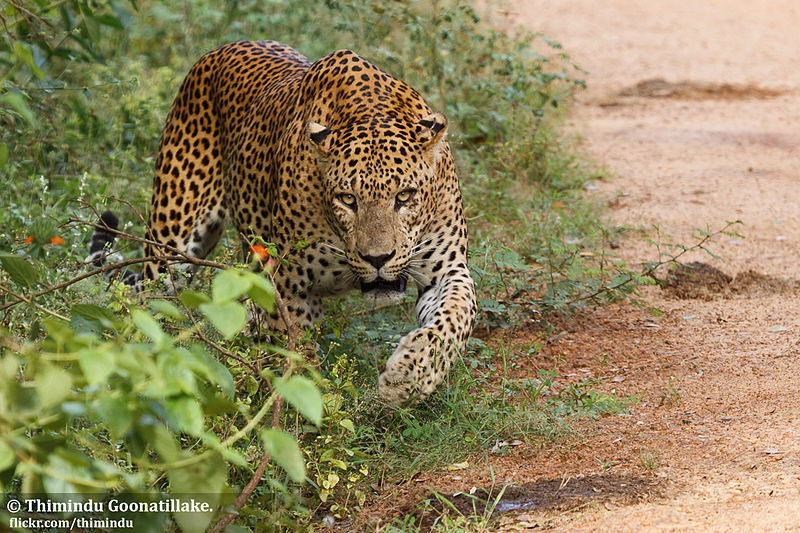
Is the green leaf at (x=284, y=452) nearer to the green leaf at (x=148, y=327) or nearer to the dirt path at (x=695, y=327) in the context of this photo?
the green leaf at (x=148, y=327)

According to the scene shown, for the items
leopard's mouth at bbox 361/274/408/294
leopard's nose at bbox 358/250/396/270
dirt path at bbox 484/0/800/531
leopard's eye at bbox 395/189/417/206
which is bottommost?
dirt path at bbox 484/0/800/531

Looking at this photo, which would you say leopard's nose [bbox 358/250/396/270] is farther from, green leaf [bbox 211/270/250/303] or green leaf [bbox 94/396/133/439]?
green leaf [bbox 94/396/133/439]

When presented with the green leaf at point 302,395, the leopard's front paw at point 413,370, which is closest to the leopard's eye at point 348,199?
the leopard's front paw at point 413,370

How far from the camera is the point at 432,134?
15.9ft

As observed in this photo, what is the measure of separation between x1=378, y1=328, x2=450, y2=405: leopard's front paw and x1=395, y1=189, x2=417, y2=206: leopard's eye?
620 mm

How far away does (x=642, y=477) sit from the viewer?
12.9 feet

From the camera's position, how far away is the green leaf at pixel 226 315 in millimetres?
2373

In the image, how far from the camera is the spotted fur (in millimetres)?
4613

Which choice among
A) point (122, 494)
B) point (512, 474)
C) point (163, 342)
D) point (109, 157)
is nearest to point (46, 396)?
point (163, 342)

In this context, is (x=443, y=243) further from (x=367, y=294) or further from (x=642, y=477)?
(x=642, y=477)

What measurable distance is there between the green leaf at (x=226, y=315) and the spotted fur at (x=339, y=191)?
6.44 feet

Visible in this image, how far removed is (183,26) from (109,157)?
12.6 ft

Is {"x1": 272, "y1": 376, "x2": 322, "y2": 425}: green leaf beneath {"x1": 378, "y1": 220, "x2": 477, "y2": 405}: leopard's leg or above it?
above

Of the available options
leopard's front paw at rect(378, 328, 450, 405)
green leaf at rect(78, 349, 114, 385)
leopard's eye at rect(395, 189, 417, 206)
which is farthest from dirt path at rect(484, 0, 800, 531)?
green leaf at rect(78, 349, 114, 385)
